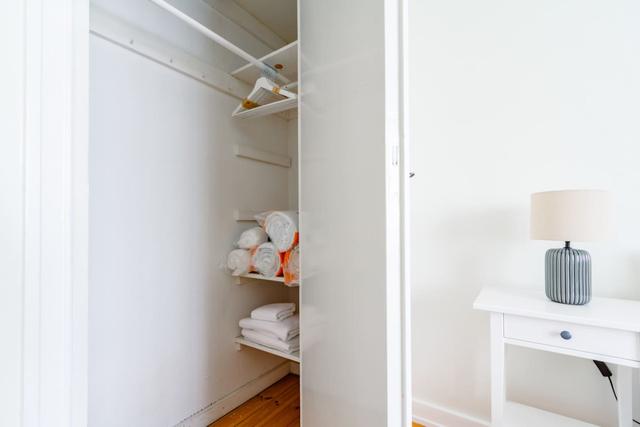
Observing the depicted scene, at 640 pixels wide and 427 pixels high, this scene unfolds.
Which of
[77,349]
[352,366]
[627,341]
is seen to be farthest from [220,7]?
[627,341]

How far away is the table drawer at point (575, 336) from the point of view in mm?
879

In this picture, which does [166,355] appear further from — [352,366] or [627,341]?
[627,341]

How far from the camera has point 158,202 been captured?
4.18 ft

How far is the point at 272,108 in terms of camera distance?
140cm

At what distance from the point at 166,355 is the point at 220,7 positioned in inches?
70.4

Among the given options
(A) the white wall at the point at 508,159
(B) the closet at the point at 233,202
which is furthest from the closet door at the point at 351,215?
(A) the white wall at the point at 508,159

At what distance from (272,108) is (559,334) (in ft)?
4.84

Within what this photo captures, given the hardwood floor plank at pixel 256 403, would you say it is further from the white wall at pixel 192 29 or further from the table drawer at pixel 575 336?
the white wall at pixel 192 29

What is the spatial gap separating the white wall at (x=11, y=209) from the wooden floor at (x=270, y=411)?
4.14ft

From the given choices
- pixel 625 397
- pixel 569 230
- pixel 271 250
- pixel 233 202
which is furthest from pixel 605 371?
pixel 233 202

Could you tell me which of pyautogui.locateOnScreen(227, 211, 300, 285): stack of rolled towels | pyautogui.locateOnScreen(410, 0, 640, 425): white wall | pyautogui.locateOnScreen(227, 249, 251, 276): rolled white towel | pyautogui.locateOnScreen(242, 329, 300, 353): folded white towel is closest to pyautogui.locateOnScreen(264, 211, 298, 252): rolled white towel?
pyautogui.locateOnScreen(227, 211, 300, 285): stack of rolled towels

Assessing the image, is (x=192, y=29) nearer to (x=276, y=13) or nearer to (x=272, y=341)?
(x=276, y=13)

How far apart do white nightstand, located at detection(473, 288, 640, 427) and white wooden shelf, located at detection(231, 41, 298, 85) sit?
1.39 metres

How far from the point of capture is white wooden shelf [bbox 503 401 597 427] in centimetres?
109
